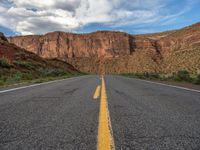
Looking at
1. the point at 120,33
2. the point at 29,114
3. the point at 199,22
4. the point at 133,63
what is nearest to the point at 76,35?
the point at 120,33

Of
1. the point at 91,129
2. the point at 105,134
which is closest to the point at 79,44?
the point at 91,129

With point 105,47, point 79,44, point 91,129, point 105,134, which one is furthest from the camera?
Answer: point 79,44

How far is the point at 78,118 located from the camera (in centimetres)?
368

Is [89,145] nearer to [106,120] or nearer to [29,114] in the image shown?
[106,120]

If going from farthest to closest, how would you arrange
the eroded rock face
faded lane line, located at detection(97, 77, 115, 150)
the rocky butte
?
the eroded rock face → the rocky butte → faded lane line, located at detection(97, 77, 115, 150)

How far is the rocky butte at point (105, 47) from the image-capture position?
A: 3851 inches

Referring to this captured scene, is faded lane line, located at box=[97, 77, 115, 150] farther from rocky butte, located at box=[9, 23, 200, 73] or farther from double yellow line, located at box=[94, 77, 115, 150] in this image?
rocky butte, located at box=[9, 23, 200, 73]

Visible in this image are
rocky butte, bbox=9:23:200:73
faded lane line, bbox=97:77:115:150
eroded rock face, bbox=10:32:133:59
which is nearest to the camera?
faded lane line, bbox=97:77:115:150

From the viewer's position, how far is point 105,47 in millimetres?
117000

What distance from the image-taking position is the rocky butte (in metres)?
97.8

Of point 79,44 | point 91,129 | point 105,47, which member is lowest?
→ point 91,129

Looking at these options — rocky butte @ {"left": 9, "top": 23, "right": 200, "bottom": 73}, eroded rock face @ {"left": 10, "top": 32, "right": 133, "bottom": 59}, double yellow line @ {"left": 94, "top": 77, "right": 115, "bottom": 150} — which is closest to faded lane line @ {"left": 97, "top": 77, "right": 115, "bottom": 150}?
double yellow line @ {"left": 94, "top": 77, "right": 115, "bottom": 150}

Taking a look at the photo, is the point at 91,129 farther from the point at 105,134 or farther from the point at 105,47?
the point at 105,47

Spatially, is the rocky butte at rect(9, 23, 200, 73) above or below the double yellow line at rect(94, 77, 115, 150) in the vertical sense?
above
